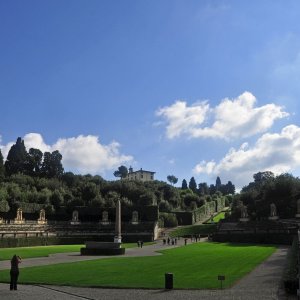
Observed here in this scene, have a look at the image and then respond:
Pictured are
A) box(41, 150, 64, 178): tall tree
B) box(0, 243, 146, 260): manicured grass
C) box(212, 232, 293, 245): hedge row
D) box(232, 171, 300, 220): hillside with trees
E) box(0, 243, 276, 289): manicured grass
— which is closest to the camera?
box(0, 243, 276, 289): manicured grass

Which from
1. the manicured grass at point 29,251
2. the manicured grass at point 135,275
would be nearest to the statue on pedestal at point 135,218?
the manicured grass at point 29,251

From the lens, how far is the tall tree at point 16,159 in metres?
139

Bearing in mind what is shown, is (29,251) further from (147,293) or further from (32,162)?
(32,162)

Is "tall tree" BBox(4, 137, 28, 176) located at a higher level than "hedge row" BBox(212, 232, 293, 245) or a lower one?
higher

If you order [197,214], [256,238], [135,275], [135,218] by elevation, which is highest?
[197,214]

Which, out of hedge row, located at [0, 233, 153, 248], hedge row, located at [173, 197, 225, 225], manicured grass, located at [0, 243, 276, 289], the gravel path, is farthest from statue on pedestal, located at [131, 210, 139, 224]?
the gravel path

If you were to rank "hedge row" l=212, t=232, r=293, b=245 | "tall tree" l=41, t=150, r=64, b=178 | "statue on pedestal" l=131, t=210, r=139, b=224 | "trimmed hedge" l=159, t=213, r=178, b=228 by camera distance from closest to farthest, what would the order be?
1. "hedge row" l=212, t=232, r=293, b=245
2. "statue on pedestal" l=131, t=210, r=139, b=224
3. "trimmed hedge" l=159, t=213, r=178, b=228
4. "tall tree" l=41, t=150, r=64, b=178

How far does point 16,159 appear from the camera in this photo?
140 metres

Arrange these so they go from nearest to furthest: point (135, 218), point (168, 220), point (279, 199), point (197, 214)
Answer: point (135, 218)
point (279, 199)
point (168, 220)
point (197, 214)

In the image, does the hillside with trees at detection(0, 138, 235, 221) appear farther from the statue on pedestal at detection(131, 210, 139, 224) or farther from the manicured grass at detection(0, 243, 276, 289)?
the manicured grass at detection(0, 243, 276, 289)

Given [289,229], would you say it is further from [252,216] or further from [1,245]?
[1,245]

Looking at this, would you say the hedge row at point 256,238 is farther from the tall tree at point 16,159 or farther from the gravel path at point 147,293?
the tall tree at point 16,159

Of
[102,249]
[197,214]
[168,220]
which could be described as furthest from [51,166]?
[102,249]

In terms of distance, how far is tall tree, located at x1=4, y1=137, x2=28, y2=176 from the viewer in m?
139
